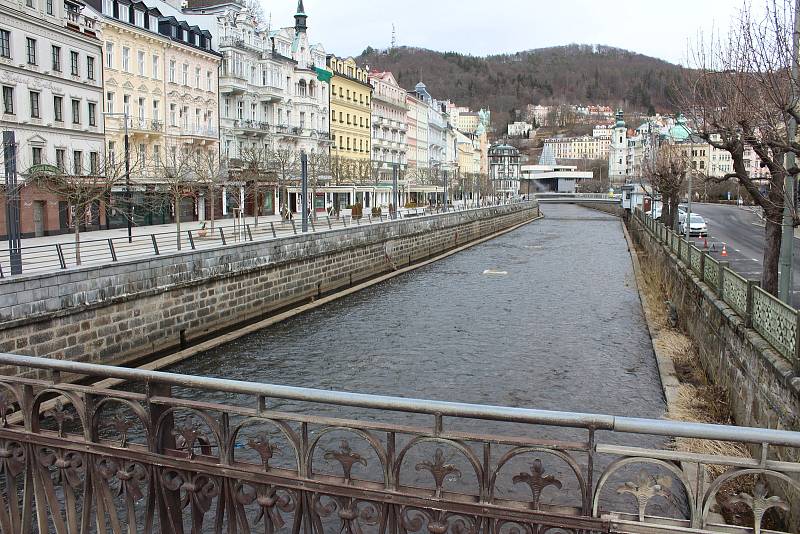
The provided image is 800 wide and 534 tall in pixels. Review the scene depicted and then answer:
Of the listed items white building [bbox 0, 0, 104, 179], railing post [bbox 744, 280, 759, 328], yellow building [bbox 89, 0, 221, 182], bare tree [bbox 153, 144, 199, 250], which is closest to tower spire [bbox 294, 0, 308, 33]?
yellow building [bbox 89, 0, 221, 182]

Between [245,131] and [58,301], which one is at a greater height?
[245,131]

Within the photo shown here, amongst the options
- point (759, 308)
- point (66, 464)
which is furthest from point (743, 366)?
point (66, 464)

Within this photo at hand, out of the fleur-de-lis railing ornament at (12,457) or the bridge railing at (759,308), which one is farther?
the bridge railing at (759,308)

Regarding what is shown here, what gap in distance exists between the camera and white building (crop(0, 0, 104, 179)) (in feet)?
114

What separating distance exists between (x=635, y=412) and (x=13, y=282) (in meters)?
12.6

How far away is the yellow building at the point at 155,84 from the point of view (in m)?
43.9

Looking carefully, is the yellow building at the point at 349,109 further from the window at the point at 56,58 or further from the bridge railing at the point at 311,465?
the bridge railing at the point at 311,465

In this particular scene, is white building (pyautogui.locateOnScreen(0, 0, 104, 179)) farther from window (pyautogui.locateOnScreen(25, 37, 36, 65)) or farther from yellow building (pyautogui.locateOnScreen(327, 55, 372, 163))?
yellow building (pyautogui.locateOnScreen(327, 55, 372, 163))

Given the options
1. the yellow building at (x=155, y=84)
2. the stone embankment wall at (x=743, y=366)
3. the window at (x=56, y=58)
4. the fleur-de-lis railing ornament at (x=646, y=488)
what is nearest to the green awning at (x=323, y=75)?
the yellow building at (x=155, y=84)

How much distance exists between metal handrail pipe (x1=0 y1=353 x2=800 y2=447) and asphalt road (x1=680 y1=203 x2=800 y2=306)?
19.3 m

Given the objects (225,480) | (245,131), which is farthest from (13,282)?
(245,131)

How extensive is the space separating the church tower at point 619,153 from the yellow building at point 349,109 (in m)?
103

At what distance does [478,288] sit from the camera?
32.1m

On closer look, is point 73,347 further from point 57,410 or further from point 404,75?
point 404,75
